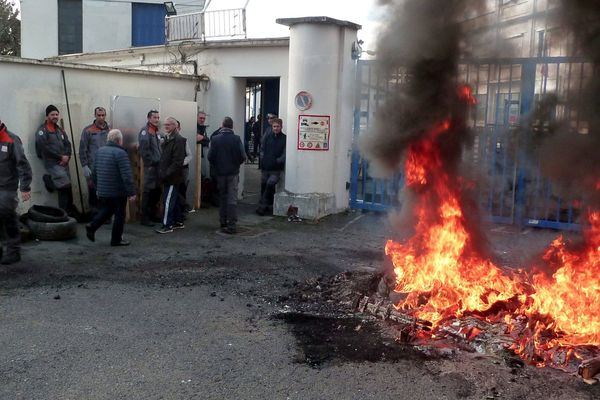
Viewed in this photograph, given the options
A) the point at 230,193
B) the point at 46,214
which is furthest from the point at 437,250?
the point at 46,214

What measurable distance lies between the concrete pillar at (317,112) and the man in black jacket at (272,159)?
A: 0.24 metres

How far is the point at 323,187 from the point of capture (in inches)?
438

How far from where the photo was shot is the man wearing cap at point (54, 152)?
938 centimetres

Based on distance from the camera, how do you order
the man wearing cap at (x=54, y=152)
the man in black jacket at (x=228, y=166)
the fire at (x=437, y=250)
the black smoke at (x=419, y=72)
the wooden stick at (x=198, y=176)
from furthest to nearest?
the wooden stick at (x=198, y=176)
the man in black jacket at (x=228, y=166)
the man wearing cap at (x=54, y=152)
the fire at (x=437, y=250)
the black smoke at (x=419, y=72)

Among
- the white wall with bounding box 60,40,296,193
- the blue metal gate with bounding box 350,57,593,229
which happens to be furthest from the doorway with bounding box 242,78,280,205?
the blue metal gate with bounding box 350,57,593,229

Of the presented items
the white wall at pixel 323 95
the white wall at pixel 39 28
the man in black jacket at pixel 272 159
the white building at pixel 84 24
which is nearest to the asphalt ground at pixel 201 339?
the white wall at pixel 323 95

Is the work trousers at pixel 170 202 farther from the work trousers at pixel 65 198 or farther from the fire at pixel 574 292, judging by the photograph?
the fire at pixel 574 292

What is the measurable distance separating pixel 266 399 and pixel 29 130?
23.5ft

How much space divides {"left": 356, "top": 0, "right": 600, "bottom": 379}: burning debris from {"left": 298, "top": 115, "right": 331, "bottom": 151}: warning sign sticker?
4.40 meters

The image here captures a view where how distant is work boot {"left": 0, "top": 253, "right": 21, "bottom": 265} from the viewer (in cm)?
739

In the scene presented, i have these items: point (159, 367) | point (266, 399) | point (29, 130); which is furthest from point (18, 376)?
point (29, 130)

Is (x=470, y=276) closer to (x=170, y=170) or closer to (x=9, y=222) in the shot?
(x=170, y=170)

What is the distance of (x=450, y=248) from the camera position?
609cm

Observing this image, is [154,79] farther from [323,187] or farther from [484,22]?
[484,22]
